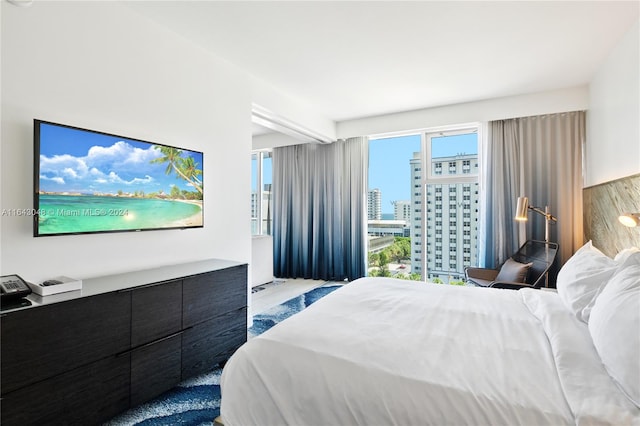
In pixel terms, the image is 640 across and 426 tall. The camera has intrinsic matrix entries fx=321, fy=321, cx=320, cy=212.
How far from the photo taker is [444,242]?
4793mm

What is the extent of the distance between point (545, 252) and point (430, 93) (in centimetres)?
227

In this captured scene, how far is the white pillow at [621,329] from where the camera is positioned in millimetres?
1014

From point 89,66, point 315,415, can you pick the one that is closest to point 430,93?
point 89,66

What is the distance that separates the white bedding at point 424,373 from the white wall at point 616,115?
175 centimetres

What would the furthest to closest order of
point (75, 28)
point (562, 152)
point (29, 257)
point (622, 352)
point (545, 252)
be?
1. point (562, 152)
2. point (545, 252)
3. point (75, 28)
4. point (29, 257)
5. point (622, 352)

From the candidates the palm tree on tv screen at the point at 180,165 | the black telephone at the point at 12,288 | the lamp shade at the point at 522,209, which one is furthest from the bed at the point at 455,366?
the lamp shade at the point at 522,209

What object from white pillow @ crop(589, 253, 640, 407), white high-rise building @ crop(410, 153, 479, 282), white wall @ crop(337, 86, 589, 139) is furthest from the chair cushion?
white pillow @ crop(589, 253, 640, 407)

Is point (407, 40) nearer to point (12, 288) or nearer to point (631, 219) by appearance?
point (631, 219)

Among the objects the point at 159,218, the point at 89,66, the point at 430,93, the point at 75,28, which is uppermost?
the point at 430,93

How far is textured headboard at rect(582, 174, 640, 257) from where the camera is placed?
2.41m

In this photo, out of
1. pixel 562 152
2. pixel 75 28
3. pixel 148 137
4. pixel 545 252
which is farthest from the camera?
pixel 562 152

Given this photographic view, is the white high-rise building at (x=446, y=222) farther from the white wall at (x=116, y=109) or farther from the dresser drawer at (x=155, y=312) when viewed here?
the dresser drawer at (x=155, y=312)

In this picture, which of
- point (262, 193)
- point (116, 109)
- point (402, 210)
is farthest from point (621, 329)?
point (262, 193)

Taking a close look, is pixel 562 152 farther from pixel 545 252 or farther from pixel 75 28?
pixel 75 28
